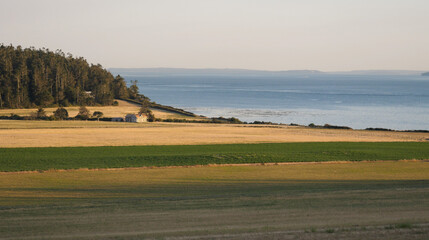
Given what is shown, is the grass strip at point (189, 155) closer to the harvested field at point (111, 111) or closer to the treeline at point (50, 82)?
the harvested field at point (111, 111)

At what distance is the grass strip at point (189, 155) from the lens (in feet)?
92.6

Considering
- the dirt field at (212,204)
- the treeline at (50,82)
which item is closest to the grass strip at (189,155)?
the dirt field at (212,204)

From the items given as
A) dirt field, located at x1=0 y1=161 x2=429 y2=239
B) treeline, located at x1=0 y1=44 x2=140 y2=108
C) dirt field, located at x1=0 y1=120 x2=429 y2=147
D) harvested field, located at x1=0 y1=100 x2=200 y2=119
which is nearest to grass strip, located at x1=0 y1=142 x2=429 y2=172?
dirt field, located at x1=0 y1=161 x2=429 y2=239

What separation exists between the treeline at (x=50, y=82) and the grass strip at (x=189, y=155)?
180ft

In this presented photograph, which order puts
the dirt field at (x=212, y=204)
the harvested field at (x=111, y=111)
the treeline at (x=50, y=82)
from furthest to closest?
the treeline at (x=50, y=82) < the harvested field at (x=111, y=111) < the dirt field at (x=212, y=204)

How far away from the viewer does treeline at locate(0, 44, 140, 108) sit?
282 ft

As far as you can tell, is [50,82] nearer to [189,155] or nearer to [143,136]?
[143,136]

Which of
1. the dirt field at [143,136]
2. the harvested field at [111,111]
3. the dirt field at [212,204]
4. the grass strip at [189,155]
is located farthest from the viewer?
the harvested field at [111,111]

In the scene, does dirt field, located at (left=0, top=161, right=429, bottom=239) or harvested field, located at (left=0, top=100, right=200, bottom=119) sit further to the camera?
harvested field, located at (left=0, top=100, right=200, bottom=119)

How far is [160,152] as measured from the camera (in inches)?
1331

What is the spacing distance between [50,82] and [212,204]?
85.2 m

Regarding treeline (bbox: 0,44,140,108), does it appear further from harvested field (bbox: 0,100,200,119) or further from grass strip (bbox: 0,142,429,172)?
grass strip (bbox: 0,142,429,172)

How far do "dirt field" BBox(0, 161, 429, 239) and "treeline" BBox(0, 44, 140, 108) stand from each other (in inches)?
2583

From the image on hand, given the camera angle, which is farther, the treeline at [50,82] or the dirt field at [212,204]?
the treeline at [50,82]
